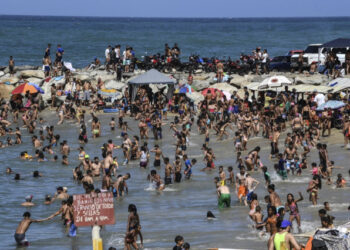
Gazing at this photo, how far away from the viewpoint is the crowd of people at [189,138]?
2125cm

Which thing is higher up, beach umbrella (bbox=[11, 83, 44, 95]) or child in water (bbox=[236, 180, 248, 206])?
beach umbrella (bbox=[11, 83, 44, 95])

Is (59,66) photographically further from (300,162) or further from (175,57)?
(300,162)

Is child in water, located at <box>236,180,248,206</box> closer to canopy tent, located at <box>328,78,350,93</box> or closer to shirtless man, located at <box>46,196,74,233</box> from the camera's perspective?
shirtless man, located at <box>46,196,74,233</box>

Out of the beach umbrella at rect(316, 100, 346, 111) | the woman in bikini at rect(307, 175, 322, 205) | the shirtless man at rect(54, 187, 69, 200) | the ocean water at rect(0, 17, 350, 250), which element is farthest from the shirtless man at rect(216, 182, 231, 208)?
the beach umbrella at rect(316, 100, 346, 111)

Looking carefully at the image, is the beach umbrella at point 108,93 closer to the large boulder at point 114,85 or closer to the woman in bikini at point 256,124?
the large boulder at point 114,85

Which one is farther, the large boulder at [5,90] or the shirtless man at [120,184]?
the large boulder at [5,90]

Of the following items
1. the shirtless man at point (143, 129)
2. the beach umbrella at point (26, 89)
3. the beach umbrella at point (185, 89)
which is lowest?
the shirtless man at point (143, 129)

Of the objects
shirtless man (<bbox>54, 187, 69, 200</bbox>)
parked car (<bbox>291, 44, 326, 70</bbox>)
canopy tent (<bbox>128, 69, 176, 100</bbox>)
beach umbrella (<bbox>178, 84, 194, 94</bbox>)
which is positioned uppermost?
parked car (<bbox>291, 44, 326, 70</bbox>)

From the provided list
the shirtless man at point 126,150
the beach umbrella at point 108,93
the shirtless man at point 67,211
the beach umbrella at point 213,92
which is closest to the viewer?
the shirtless man at point 67,211

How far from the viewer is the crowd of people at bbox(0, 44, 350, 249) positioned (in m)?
21.2

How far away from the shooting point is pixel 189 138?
31.4 m

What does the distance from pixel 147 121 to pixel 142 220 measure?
12680 millimetres

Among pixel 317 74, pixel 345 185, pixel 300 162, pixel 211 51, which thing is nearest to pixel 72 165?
pixel 300 162

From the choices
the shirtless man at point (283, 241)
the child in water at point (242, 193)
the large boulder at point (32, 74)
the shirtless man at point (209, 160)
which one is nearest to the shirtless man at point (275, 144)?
the shirtless man at point (209, 160)
